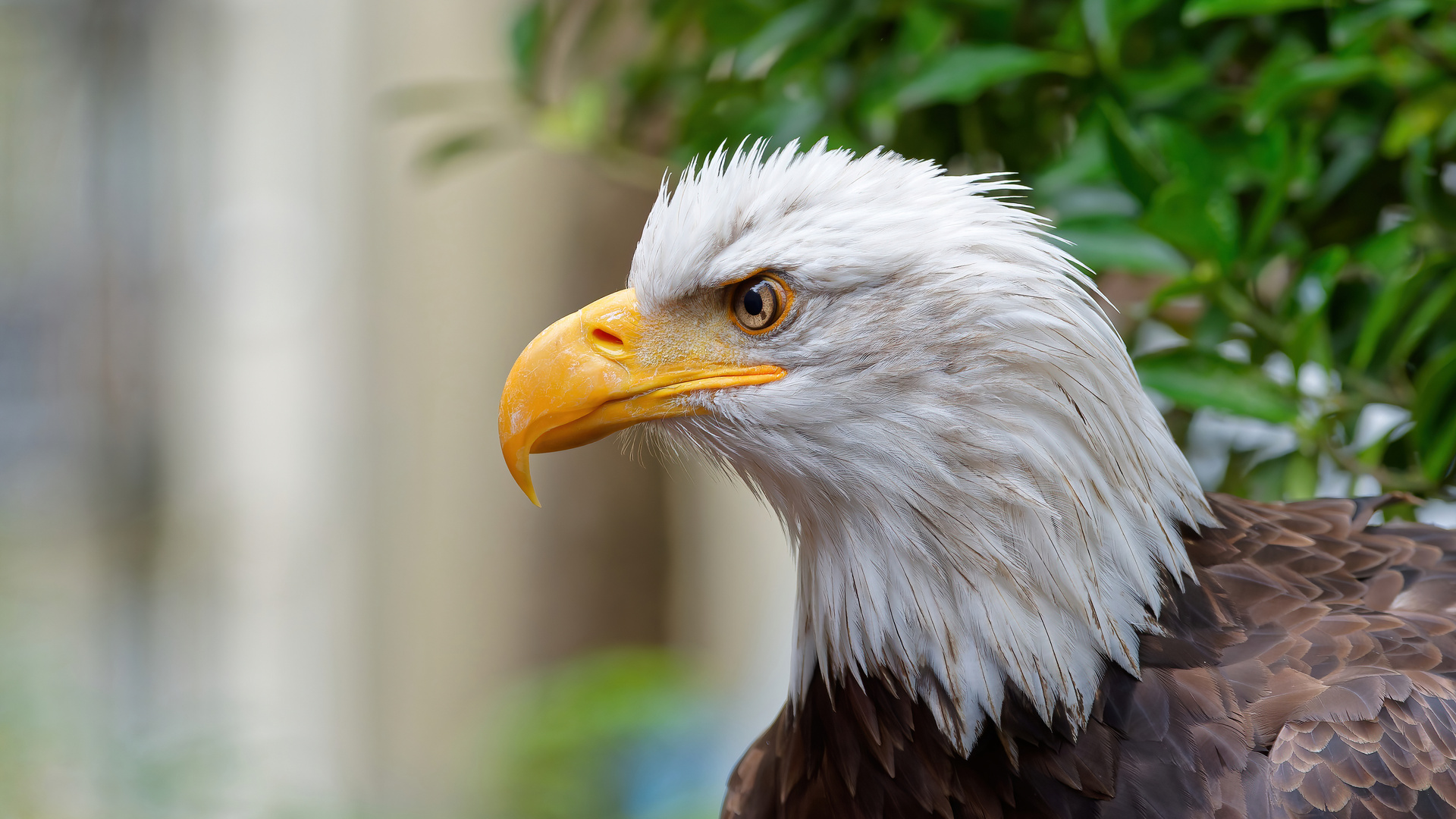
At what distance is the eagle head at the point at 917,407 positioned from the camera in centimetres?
126

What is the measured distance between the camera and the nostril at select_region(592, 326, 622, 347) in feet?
4.58

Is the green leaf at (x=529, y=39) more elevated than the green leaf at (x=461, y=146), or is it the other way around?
the green leaf at (x=529, y=39)

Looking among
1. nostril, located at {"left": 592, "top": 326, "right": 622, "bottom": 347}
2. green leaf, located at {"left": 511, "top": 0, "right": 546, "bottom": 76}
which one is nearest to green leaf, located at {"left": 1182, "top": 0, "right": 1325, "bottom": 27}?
nostril, located at {"left": 592, "top": 326, "right": 622, "bottom": 347}

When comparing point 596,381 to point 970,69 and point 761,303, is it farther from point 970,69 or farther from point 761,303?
point 970,69

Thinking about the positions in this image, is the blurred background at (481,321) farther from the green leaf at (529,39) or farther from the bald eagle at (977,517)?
the bald eagle at (977,517)

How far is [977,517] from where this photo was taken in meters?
1.27

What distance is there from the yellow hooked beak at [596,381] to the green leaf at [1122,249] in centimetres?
60

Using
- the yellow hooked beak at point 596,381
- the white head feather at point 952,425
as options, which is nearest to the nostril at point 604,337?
the yellow hooked beak at point 596,381

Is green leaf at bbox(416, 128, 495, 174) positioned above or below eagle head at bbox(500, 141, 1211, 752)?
above

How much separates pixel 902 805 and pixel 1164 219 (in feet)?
2.65

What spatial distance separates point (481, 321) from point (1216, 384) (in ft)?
8.22

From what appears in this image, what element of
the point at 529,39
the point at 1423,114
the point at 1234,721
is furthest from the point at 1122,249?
the point at 529,39

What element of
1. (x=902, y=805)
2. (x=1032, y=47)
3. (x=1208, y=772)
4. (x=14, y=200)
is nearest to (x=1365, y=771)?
(x=1208, y=772)

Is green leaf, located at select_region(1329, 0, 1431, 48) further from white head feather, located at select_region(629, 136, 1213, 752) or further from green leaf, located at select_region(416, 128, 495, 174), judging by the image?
green leaf, located at select_region(416, 128, 495, 174)
